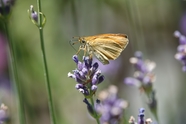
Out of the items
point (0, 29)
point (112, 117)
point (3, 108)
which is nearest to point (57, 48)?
point (0, 29)

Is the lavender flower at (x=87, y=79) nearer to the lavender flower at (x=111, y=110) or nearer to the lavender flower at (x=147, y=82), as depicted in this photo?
the lavender flower at (x=111, y=110)

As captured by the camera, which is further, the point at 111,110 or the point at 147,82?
the point at 147,82

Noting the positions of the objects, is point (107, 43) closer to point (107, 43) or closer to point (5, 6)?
point (107, 43)

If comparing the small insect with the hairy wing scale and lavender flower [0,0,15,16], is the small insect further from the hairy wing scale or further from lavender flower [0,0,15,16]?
lavender flower [0,0,15,16]

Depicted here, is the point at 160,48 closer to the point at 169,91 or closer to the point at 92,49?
the point at 169,91

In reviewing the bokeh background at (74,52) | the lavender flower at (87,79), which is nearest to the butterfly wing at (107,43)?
the lavender flower at (87,79)

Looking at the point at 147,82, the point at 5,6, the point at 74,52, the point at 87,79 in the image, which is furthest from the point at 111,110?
the point at 74,52

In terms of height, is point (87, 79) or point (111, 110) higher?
point (87, 79)

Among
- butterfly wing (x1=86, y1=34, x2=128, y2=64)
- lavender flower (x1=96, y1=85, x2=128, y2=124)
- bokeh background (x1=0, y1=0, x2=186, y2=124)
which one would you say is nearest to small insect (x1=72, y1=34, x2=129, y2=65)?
butterfly wing (x1=86, y1=34, x2=128, y2=64)
